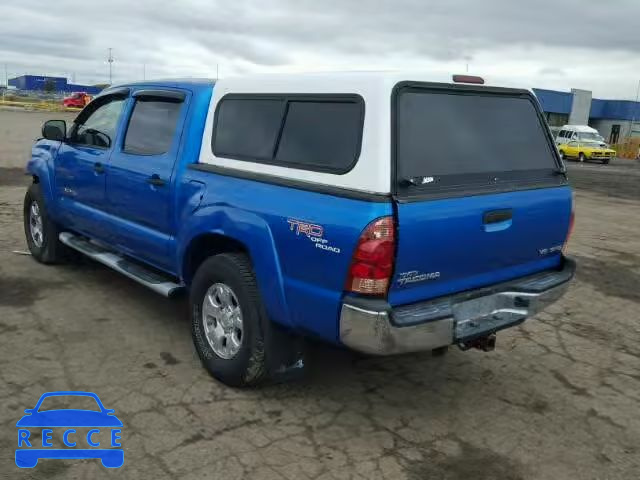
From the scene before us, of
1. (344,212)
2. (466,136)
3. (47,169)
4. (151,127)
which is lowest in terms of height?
(47,169)

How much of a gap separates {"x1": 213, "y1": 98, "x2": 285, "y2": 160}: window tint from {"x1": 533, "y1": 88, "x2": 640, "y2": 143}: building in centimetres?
5364

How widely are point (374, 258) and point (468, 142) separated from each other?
42.1 inches

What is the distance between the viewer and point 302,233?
10.3ft

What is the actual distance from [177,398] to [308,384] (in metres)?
0.85

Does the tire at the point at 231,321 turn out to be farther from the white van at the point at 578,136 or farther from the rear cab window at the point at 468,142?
the white van at the point at 578,136

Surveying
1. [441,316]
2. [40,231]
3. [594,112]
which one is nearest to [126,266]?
[40,231]

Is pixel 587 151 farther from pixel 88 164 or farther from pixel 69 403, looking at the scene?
pixel 69 403

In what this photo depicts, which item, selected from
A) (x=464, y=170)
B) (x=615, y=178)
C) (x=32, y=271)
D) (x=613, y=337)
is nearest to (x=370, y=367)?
(x=464, y=170)

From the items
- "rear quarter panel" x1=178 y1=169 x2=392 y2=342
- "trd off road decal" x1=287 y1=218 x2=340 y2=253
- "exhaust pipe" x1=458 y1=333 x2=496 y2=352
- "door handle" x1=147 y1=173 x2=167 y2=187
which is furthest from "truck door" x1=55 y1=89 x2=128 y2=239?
"exhaust pipe" x1=458 y1=333 x2=496 y2=352

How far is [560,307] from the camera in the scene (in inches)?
228

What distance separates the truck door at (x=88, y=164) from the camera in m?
5.05

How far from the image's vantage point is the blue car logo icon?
3061 mm

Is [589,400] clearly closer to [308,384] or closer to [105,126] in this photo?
[308,384]

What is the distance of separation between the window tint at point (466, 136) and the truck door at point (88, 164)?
9.16 feet
